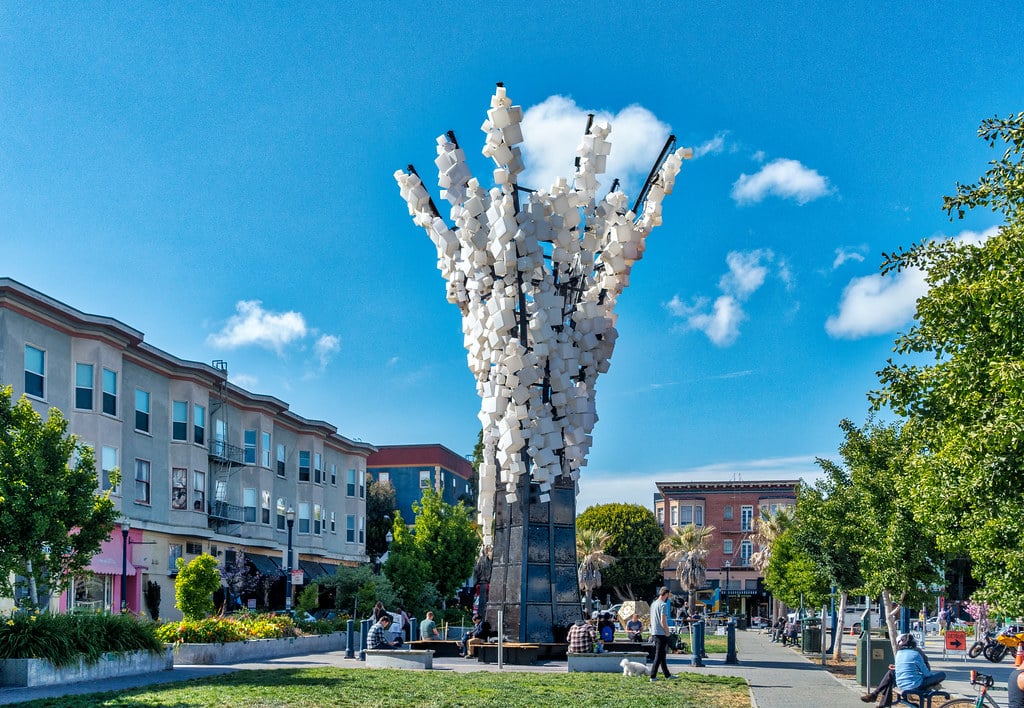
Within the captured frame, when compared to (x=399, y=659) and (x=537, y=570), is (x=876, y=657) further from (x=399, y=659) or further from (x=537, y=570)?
(x=399, y=659)

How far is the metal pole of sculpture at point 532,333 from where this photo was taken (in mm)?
24641

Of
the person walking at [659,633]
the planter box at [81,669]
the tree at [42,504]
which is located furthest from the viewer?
the tree at [42,504]

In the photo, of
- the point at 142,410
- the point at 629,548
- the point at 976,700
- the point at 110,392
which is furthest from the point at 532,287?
the point at 629,548

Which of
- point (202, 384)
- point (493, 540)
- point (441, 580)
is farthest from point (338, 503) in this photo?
point (493, 540)

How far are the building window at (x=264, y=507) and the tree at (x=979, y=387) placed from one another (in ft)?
125

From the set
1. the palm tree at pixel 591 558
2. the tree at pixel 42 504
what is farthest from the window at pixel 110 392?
the palm tree at pixel 591 558

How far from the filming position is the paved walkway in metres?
17.3

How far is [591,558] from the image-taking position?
237 ft

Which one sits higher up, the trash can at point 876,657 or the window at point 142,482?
the window at point 142,482

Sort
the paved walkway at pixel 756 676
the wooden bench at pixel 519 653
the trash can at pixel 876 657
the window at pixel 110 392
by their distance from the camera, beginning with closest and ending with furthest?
the paved walkway at pixel 756 676, the trash can at pixel 876 657, the wooden bench at pixel 519 653, the window at pixel 110 392

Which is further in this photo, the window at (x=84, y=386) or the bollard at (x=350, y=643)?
the window at (x=84, y=386)

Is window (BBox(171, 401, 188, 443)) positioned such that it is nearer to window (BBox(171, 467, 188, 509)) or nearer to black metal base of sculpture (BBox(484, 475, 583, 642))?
window (BBox(171, 467, 188, 509))

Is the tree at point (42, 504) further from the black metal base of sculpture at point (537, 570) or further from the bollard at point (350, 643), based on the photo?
the black metal base of sculpture at point (537, 570)

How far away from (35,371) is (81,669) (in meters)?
14.8
